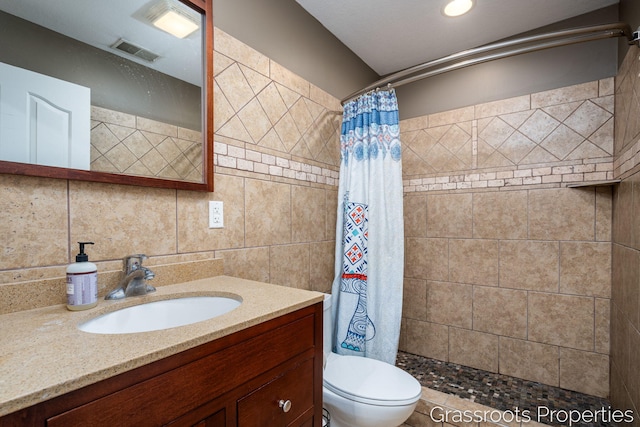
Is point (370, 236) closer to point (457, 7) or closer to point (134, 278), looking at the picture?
point (134, 278)

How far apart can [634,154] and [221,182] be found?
6.44 feet

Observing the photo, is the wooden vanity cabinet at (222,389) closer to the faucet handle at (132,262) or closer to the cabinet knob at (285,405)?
the cabinet knob at (285,405)

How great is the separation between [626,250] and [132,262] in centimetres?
223

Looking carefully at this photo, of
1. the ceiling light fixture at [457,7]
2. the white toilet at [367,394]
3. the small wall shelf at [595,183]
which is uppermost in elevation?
the ceiling light fixture at [457,7]

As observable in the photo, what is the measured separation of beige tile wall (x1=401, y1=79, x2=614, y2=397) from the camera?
1897 mm

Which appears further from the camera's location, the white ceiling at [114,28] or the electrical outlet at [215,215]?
the electrical outlet at [215,215]

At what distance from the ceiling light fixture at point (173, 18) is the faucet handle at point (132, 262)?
0.92m

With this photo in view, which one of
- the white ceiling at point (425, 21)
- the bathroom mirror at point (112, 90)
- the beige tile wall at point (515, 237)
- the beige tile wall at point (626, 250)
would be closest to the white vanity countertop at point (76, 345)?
the bathroom mirror at point (112, 90)

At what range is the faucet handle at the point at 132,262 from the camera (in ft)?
3.47

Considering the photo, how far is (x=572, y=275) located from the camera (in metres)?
1.95

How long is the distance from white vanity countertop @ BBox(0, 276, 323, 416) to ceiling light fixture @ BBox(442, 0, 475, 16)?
196cm

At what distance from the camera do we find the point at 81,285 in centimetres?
87

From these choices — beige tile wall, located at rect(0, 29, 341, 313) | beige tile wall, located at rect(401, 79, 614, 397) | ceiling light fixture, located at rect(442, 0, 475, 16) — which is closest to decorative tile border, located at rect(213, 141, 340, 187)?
beige tile wall, located at rect(0, 29, 341, 313)

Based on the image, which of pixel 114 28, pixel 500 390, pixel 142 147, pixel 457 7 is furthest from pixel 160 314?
pixel 457 7
